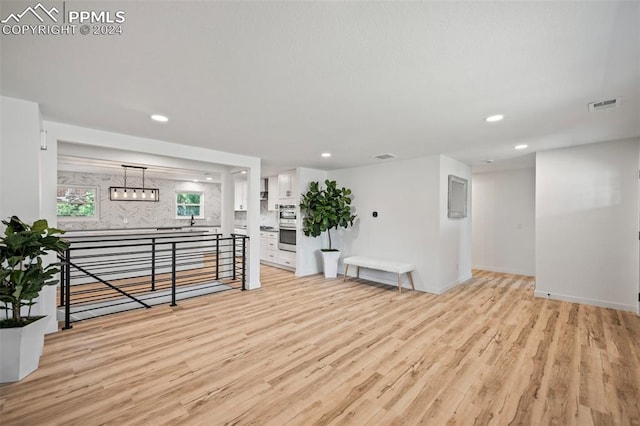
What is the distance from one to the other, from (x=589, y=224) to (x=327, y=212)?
4.11 m

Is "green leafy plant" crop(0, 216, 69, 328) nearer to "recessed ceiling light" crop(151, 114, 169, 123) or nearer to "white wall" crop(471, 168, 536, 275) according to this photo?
"recessed ceiling light" crop(151, 114, 169, 123)

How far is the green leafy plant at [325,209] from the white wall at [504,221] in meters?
3.31

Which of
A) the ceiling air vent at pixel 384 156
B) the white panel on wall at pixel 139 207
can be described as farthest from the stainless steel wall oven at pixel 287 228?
the white panel on wall at pixel 139 207

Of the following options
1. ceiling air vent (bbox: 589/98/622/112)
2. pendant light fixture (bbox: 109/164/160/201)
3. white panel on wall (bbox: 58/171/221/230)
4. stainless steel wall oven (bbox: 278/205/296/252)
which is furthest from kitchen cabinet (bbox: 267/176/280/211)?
ceiling air vent (bbox: 589/98/622/112)

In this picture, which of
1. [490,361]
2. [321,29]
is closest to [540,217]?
[490,361]

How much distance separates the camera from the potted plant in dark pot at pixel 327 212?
558 cm

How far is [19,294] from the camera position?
218 cm

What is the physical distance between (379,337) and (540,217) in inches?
136

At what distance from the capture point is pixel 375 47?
1.65m

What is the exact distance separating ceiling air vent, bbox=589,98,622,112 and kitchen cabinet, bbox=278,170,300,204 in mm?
4617

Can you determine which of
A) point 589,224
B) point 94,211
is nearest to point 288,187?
point 589,224

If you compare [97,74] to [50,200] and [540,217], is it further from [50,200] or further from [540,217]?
[540,217]

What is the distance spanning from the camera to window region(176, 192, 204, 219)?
8905mm

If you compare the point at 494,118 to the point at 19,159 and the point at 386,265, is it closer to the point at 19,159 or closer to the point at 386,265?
the point at 386,265
